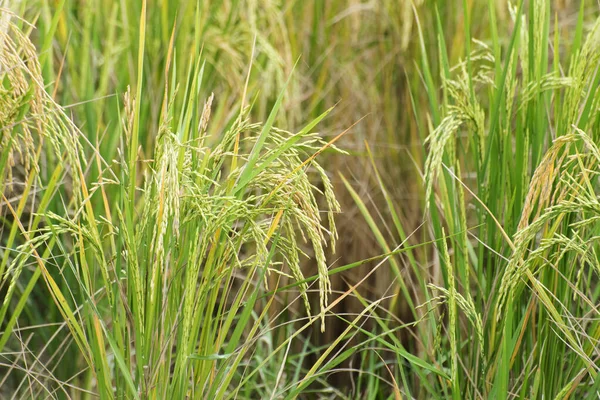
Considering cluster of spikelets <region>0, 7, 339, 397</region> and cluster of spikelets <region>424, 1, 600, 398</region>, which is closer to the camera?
cluster of spikelets <region>0, 7, 339, 397</region>

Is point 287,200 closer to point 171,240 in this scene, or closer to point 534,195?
point 171,240

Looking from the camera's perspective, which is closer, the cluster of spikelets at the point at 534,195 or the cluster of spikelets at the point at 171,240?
the cluster of spikelets at the point at 171,240

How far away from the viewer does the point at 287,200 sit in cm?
125

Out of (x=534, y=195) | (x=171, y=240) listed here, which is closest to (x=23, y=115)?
(x=171, y=240)

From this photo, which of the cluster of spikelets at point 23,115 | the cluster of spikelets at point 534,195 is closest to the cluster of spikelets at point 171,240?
the cluster of spikelets at point 23,115

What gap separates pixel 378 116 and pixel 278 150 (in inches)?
51.1

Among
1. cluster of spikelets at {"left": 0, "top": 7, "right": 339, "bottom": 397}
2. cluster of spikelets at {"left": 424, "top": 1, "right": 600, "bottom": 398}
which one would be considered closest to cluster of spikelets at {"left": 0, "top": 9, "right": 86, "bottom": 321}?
cluster of spikelets at {"left": 0, "top": 7, "right": 339, "bottom": 397}

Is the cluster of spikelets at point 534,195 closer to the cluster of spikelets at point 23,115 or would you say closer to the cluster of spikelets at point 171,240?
the cluster of spikelets at point 171,240

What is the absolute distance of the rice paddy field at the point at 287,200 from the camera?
1249 millimetres

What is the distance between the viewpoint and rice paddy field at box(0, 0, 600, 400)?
1249 millimetres

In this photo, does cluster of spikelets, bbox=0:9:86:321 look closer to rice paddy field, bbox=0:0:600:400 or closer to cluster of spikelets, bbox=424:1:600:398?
rice paddy field, bbox=0:0:600:400

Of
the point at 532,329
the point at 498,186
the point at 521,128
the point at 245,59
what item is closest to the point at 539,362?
the point at 532,329

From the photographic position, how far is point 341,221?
8.24 feet

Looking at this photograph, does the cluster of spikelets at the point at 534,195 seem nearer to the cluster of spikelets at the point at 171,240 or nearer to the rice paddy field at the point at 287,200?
the rice paddy field at the point at 287,200
